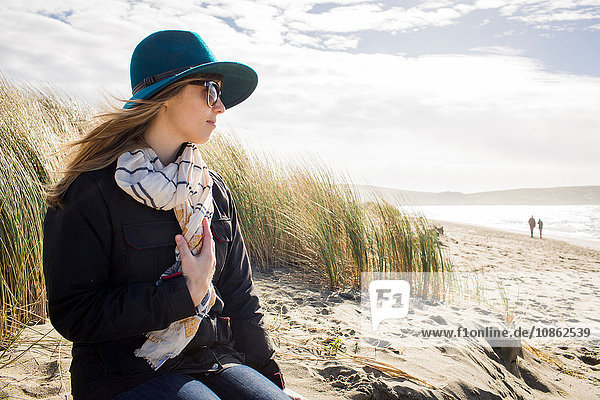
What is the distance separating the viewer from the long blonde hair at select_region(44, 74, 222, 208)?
152 cm

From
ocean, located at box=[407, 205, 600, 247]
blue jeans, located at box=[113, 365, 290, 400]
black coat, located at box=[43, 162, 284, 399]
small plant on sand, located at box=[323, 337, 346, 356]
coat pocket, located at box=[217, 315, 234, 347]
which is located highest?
black coat, located at box=[43, 162, 284, 399]

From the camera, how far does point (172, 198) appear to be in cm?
150

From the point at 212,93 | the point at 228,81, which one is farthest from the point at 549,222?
the point at 212,93

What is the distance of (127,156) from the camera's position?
1.47 metres

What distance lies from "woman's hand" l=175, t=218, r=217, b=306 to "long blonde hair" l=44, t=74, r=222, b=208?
35 centimetres

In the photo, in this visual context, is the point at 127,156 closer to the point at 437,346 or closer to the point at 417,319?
the point at 437,346

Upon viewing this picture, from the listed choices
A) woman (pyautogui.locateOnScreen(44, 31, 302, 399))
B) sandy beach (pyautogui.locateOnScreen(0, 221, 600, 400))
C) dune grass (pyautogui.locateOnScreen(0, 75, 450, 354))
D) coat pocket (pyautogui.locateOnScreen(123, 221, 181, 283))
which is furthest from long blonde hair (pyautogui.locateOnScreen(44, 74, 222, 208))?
dune grass (pyautogui.locateOnScreen(0, 75, 450, 354))

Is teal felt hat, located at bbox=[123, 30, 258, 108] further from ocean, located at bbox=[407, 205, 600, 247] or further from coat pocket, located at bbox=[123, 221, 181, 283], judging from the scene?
ocean, located at bbox=[407, 205, 600, 247]

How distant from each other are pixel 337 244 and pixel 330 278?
0.39 metres

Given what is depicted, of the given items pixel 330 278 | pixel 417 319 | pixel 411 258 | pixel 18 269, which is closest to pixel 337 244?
pixel 330 278

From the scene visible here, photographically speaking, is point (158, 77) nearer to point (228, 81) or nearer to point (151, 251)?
point (228, 81)

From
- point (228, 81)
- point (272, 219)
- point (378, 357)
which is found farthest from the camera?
point (272, 219)

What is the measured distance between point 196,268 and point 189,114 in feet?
1.73

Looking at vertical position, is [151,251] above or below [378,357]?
above
